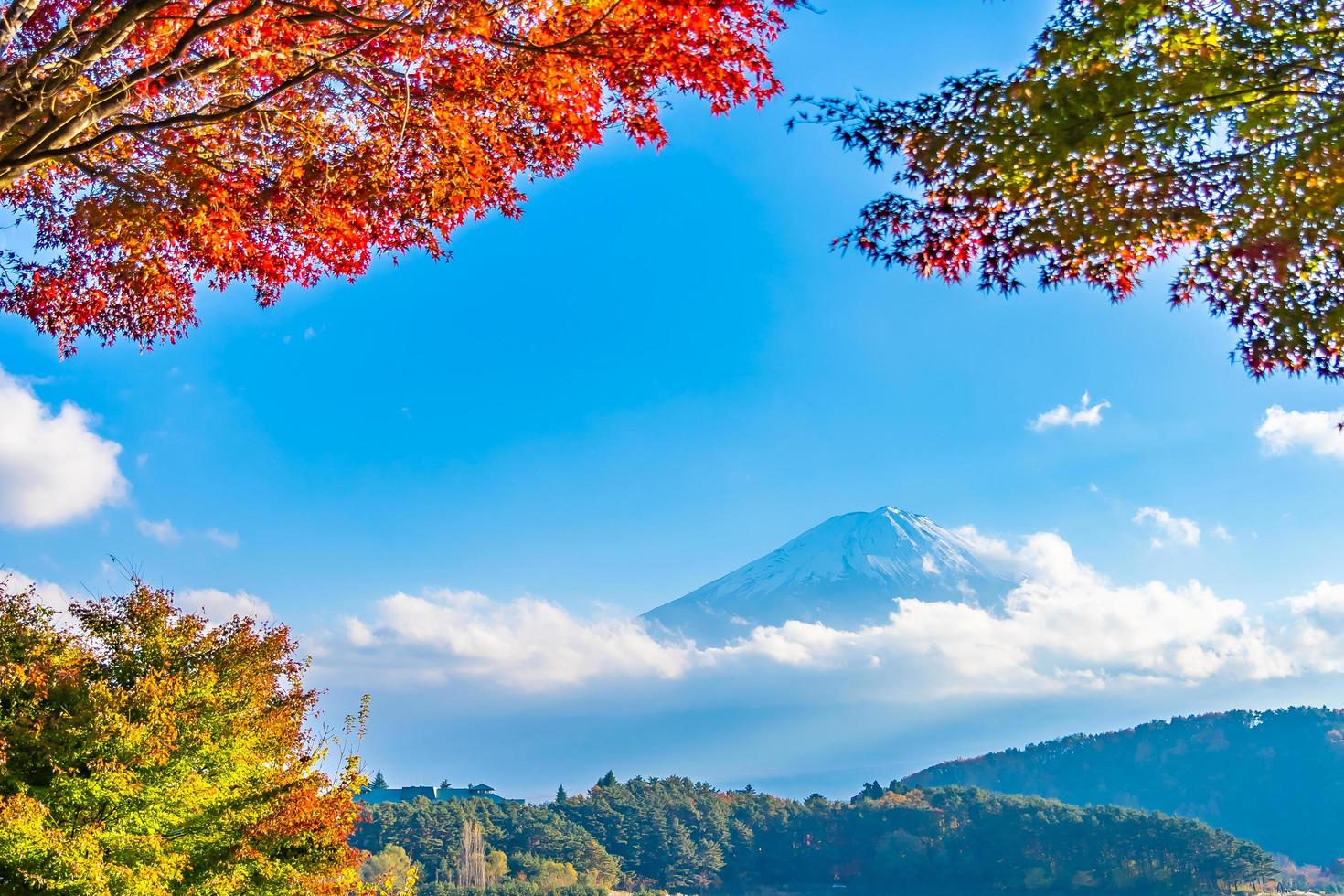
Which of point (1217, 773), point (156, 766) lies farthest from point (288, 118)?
point (1217, 773)

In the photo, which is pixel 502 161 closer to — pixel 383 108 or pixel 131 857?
pixel 383 108

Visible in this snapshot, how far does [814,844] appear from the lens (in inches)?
3428

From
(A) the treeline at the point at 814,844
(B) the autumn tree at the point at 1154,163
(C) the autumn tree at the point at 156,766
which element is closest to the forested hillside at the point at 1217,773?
(A) the treeline at the point at 814,844

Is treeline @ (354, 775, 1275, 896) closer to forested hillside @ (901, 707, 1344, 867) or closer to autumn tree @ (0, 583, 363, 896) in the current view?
forested hillside @ (901, 707, 1344, 867)

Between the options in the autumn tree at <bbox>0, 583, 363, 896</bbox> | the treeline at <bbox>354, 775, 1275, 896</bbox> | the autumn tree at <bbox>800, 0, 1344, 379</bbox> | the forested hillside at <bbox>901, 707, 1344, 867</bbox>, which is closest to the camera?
the autumn tree at <bbox>800, 0, 1344, 379</bbox>

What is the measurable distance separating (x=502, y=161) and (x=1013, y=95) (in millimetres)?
2437

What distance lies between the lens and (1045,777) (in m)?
134

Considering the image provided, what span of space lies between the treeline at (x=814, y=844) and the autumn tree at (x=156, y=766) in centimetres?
5601

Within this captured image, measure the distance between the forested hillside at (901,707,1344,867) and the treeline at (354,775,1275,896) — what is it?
50.6 m

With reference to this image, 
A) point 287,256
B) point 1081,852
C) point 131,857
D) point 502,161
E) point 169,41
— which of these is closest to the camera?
point 169,41

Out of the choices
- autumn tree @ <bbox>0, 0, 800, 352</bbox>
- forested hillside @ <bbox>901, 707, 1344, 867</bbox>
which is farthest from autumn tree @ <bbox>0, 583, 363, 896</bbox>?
forested hillside @ <bbox>901, 707, 1344, 867</bbox>

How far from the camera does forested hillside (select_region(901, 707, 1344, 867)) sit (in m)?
112

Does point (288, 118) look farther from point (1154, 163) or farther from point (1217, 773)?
point (1217, 773)

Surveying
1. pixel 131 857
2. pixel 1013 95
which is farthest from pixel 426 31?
pixel 131 857
